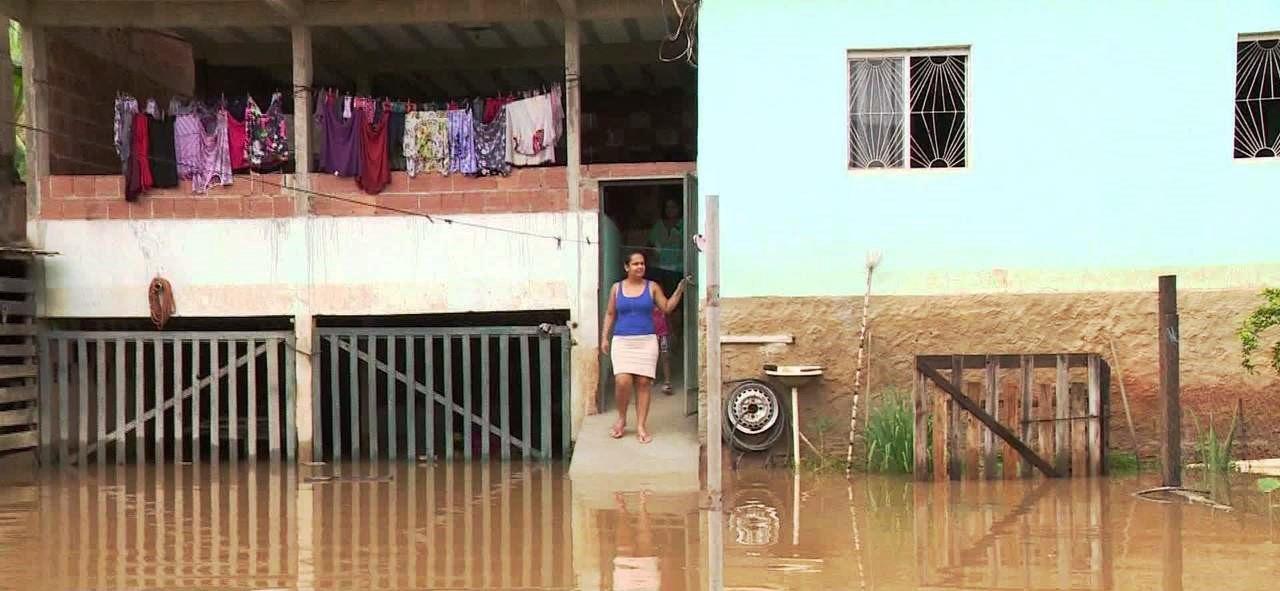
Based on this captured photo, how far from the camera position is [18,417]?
10859mm

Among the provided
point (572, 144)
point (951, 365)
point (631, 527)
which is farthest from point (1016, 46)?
point (631, 527)

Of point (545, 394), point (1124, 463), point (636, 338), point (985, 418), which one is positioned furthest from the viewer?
point (545, 394)

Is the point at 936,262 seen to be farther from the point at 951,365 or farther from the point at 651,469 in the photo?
the point at 651,469

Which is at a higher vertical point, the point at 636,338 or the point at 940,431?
the point at 636,338

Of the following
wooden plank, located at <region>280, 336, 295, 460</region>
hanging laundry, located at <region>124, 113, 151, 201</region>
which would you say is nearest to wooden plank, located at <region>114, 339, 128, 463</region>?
hanging laundry, located at <region>124, 113, 151, 201</region>

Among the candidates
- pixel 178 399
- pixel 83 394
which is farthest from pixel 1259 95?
pixel 83 394

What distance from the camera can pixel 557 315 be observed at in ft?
37.6

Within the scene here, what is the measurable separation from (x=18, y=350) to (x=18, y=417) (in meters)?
0.62

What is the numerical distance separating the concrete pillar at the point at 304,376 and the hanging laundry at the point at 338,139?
1337mm

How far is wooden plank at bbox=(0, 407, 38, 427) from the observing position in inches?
420

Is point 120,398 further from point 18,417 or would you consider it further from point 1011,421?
point 1011,421

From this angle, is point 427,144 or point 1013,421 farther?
point 427,144

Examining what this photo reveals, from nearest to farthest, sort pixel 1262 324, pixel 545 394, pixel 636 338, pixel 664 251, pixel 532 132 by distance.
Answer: pixel 1262 324, pixel 636 338, pixel 545 394, pixel 532 132, pixel 664 251

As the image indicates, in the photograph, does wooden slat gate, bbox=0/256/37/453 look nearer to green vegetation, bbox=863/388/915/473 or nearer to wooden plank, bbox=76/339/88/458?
wooden plank, bbox=76/339/88/458
